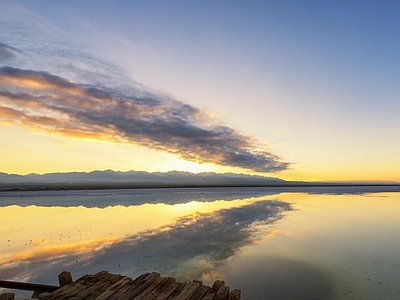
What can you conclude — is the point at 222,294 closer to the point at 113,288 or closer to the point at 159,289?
the point at 159,289

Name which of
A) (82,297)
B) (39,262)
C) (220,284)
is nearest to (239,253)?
(220,284)

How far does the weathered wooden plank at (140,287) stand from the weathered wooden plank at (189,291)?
94 cm

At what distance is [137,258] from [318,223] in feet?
45.4

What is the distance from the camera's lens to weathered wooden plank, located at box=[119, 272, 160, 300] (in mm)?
5484

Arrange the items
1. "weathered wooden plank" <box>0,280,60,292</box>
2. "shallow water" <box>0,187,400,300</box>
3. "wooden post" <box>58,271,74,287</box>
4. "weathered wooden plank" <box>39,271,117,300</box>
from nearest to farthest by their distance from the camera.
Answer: "weathered wooden plank" <box>39,271,117,300</box> < "wooden post" <box>58,271,74,287</box> < "weathered wooden plank" <box>0,280,60,292</box> < "shallow water" <box>0,187,400,300</box>

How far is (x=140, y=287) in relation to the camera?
19.3 feet

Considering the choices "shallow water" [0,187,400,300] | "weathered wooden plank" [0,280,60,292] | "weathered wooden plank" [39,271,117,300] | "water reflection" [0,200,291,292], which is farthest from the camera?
"water reflection" [0,200,291,292]

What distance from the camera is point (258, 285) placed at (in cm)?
851

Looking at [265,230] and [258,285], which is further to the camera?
[265,230]

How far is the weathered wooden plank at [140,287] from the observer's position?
18.0 ft

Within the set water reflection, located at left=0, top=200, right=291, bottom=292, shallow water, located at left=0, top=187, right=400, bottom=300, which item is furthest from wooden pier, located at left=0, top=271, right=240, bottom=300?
water reflection, located at left=0, top=200, right=291, bottom=292

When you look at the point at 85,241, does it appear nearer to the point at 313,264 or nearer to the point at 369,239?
the point at 313,264

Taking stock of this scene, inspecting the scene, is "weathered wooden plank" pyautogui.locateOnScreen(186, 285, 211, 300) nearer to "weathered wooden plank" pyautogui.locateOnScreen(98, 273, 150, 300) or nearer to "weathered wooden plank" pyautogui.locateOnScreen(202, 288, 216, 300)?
"weathered wooden plank" pyautogui.locateOnScreen(202, 288, 216, 300)

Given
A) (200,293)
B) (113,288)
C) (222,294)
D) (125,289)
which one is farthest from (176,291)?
(113,288)
